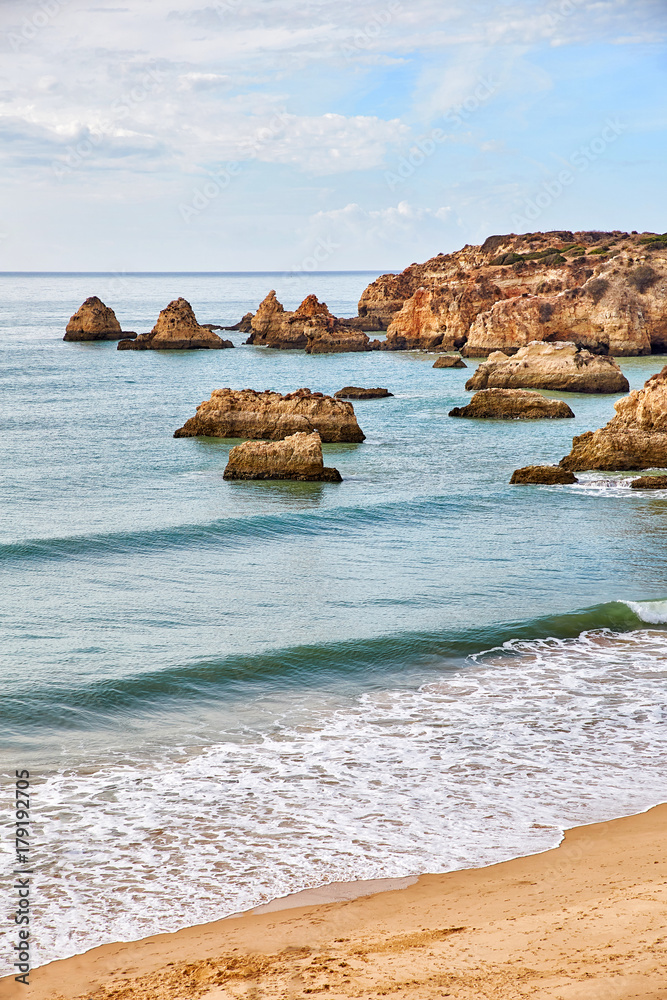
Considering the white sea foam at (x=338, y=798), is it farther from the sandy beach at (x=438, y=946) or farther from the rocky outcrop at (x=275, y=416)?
the rocky outcrop at (x=275, y=416)

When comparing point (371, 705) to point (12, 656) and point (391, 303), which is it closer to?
point (12, 656)

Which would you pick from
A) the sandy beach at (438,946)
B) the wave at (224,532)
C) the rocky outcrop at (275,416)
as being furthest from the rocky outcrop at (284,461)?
the sandy beach at (438,946)

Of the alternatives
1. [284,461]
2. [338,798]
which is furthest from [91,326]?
[338,798]

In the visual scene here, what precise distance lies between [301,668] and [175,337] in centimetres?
7513

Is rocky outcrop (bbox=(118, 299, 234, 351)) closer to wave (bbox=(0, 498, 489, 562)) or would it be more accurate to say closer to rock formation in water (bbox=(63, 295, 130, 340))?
rock formation in water (bbox=(63, 295, 130, 340))

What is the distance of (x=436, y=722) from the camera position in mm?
11336

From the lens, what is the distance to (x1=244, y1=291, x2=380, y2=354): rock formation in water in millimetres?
86438

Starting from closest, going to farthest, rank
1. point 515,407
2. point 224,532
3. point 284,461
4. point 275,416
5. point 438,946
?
point 438,946 → point 224,532 → point 284,461 → point 275,416 → point 515,407

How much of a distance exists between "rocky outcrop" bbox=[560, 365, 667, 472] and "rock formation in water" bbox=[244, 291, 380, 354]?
58994 mm

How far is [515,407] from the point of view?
42.8 m

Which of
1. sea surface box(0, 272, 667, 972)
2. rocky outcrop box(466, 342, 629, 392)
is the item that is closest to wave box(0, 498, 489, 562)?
sea surface box(0, 272, 667, 972)

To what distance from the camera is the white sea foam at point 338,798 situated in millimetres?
7641

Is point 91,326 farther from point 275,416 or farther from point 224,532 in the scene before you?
point 224,532

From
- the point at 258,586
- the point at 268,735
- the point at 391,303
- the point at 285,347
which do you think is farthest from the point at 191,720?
the point at 391,303
